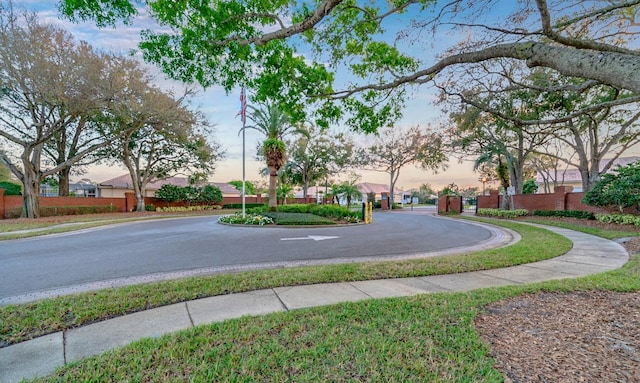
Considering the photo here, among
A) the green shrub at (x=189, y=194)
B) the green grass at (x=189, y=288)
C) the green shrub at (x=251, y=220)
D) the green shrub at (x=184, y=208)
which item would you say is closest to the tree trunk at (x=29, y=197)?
the green shrub at (x=184, y=208)

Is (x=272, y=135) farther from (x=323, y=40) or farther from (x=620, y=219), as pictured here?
(x=620, y=219)

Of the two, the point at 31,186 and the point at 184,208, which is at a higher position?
the point at 31,186

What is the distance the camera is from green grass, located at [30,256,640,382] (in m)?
2.20

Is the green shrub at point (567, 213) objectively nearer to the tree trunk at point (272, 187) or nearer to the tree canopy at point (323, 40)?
the tree canopy at point (323, 40)

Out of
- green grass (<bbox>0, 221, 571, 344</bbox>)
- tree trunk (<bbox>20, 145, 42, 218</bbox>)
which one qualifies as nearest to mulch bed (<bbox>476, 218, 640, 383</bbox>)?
green grass (<bbox>0, 221, 571, 344</bbox>)

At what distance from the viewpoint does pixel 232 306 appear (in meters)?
3.74

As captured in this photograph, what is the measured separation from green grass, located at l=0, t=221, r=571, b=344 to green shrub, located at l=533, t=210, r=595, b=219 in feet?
36.6

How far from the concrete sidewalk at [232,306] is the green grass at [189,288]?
19cm

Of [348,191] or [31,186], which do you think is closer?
[31,186]

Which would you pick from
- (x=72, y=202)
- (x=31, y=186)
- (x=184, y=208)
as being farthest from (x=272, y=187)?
(x=72, y=202)

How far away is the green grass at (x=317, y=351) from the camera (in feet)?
7.20

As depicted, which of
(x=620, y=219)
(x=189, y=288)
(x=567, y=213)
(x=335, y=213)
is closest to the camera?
(x=189, y=288)

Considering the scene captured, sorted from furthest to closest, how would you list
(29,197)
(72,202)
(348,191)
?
(348,191), (72,202), (29,197)

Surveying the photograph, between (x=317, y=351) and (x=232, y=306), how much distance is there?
1.68 metres
